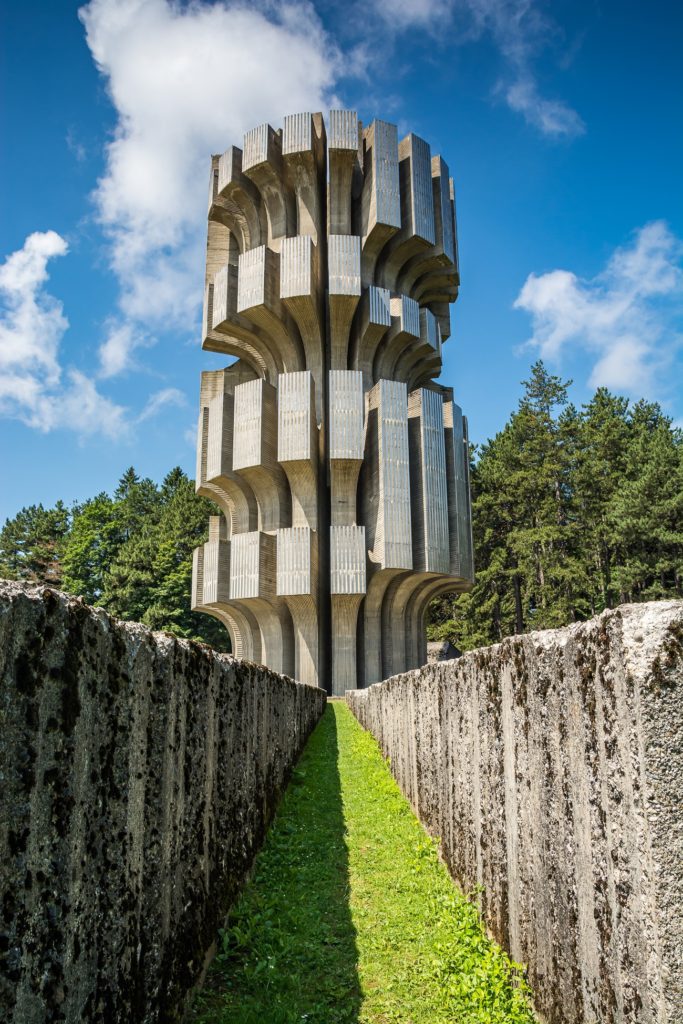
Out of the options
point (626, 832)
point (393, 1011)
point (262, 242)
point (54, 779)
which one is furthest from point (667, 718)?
point (262, 242)

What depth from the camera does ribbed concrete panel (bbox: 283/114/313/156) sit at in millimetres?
34656

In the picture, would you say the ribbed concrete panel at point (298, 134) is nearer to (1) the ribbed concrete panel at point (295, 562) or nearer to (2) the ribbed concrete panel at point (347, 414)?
(2) the ribbed concrete panel at point (347, 414)

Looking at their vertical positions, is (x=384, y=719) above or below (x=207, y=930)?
above

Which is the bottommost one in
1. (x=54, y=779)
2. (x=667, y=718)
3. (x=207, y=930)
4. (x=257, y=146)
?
(x=207, y=930)

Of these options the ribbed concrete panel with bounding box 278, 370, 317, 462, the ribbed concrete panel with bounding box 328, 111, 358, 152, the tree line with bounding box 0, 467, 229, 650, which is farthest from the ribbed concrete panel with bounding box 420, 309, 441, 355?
the tree line with bounding box 0, 467, 229, 650

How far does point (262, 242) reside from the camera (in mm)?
36562

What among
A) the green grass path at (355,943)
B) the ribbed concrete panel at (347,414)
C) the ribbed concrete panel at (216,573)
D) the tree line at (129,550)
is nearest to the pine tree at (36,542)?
the tree line at (129,550)

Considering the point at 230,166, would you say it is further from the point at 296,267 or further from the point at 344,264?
the point at 344,264

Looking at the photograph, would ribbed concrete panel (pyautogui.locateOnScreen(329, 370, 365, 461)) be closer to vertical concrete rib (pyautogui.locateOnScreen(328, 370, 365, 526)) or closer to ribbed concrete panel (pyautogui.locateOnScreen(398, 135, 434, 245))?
vertical concrete rib (pyautogui.locateOnScreen(328, 370, 365, 526))

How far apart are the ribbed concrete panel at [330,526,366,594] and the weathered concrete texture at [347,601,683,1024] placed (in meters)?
27.6

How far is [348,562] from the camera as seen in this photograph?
3195 centimetres

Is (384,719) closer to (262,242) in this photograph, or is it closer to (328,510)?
(328,510)

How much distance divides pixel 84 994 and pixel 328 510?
113 ft

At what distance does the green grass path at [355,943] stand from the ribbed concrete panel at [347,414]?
1050 inches
